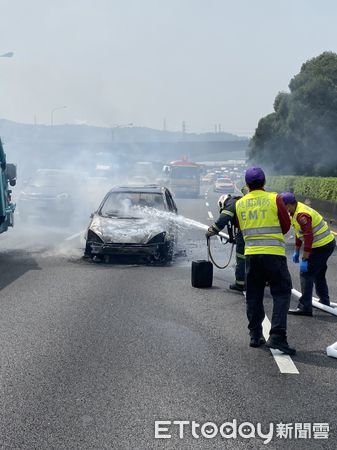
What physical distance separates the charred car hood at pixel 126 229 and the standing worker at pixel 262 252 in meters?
6.26

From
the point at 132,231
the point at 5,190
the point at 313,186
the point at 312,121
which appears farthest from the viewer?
the point at 312,121

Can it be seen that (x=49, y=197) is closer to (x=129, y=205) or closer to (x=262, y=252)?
(x=129, y=205)

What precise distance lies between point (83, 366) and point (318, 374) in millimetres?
2077

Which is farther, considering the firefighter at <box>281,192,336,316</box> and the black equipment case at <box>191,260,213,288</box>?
the black equipment case at <box>191,260,213,288</box>

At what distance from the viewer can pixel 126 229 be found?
538 inches

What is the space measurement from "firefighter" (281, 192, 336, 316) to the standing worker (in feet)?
4.32

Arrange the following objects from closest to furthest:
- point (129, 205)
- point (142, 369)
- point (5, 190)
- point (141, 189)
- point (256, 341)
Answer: point (142, 369) → point (256, 341) → point (5, 190) → point (129, 205) → point (141, 189)

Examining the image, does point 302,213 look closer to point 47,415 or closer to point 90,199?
point 47,415

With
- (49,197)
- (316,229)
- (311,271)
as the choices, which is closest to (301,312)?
(311,271)

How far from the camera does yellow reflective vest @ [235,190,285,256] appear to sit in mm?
7141

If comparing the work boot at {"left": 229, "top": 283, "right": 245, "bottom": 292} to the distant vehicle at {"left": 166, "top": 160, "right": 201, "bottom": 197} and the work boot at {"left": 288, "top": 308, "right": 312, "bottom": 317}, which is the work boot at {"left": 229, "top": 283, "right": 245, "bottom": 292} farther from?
the distant vehicle at {"left": 166, "top": 160, "right": 201, "bottom": 197}

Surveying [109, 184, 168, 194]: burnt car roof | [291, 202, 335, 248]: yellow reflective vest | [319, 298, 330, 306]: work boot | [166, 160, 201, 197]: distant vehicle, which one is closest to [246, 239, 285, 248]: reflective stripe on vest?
[291, 202, 335, 248]: yellow reflective vest

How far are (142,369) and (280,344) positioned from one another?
146 centimetres

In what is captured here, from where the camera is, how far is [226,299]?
32.9 feet
